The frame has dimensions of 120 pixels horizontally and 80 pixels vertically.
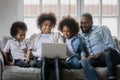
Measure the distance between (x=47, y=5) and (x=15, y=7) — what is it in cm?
54

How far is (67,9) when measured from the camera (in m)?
4.73

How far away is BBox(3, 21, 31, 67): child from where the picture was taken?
3773mm

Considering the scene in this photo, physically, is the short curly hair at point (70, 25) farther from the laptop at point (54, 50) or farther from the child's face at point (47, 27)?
the laptop at point (54, 50)

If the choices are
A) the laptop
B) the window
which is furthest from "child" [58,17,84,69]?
the window

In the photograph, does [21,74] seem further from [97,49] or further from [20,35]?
[97,49]

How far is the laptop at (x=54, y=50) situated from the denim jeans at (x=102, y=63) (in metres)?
0.32

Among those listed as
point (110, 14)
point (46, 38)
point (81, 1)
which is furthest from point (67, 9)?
point (46, 38)

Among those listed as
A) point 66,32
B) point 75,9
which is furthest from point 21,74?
point 75,9

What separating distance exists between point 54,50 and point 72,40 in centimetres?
55

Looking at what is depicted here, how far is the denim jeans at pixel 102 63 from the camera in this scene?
10.9 ft

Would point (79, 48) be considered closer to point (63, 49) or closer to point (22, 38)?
point (63, 49)

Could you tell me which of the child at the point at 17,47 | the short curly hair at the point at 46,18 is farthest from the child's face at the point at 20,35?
the short curly hair at the point at 46,18

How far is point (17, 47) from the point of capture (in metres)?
3.84

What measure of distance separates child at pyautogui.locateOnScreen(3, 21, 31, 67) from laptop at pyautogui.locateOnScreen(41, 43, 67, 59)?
478 mm
